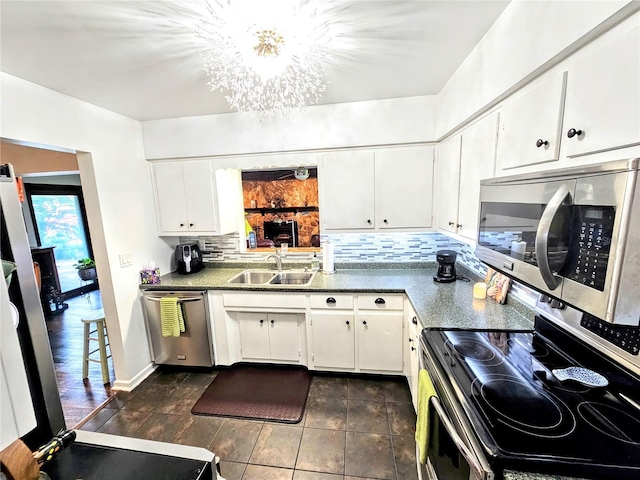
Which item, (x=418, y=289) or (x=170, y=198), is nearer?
Result: (x=418, y=289)

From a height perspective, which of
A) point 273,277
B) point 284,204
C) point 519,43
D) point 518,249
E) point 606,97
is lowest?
point 273,277

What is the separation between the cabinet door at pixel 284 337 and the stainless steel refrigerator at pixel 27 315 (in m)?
1.71

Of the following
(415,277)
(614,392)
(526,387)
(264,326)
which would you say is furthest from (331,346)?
(614,392)

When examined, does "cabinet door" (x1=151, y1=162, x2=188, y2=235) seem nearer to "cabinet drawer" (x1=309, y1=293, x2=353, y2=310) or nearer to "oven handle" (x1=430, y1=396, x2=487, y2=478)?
"cabinet drawer" (x1=309, y1=293, x2=353, y2=310)

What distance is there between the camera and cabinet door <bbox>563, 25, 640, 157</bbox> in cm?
75

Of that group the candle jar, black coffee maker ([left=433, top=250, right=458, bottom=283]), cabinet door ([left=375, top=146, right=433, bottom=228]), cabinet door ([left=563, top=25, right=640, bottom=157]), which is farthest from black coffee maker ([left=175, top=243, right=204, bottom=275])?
cabinet door ([left=563, top=25, right=640, bottom=157])

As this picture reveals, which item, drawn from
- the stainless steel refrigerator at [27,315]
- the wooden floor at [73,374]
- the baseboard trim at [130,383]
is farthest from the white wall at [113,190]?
the stainless steel refrigerator at [27,315]

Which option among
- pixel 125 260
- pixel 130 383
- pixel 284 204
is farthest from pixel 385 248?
pixel 284 204

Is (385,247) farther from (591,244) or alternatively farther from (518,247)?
(591,244)

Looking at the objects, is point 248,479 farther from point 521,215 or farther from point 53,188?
point 53,188

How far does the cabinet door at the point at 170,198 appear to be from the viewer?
2.84 m

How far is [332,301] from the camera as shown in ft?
8.00

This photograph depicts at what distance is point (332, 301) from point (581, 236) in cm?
181

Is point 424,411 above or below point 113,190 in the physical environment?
below
